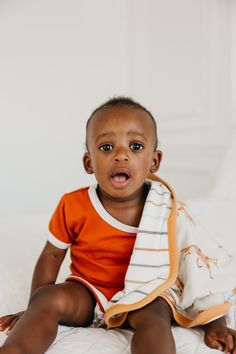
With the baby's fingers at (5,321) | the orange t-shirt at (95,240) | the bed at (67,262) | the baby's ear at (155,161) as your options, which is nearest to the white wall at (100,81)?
the bed at (67,262)

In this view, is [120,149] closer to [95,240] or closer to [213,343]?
[95,240]

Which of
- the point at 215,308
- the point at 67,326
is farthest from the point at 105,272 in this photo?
the point at 215,308

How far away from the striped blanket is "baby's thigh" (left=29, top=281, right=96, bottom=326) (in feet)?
0.17

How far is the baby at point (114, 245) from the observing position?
2.98ft

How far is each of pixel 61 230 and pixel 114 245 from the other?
13cm

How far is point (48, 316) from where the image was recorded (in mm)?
861

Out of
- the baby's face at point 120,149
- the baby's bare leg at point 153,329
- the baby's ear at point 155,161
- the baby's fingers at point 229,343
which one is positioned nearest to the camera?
the baby's bare leg at point 153,329

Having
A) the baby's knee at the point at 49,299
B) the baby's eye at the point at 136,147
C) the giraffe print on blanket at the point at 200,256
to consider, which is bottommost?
the baby's knee at the point at 49,299

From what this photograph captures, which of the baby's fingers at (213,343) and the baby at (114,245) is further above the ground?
the baby at (114,245)

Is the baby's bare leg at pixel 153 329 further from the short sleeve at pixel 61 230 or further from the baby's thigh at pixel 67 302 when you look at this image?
the short sleeve at pixel 61 230

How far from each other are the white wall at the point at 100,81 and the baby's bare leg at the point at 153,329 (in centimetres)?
190

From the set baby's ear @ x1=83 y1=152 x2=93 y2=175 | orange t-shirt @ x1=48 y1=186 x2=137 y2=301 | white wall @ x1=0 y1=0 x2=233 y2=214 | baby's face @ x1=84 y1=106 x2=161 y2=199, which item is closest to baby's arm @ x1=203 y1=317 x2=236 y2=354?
orange t-shirt @ x1=48 y1=186 x2=137 y2=301

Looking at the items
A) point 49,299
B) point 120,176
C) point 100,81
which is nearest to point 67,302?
point 49,299

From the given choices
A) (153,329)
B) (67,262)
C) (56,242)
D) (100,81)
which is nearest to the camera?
(153,329)
